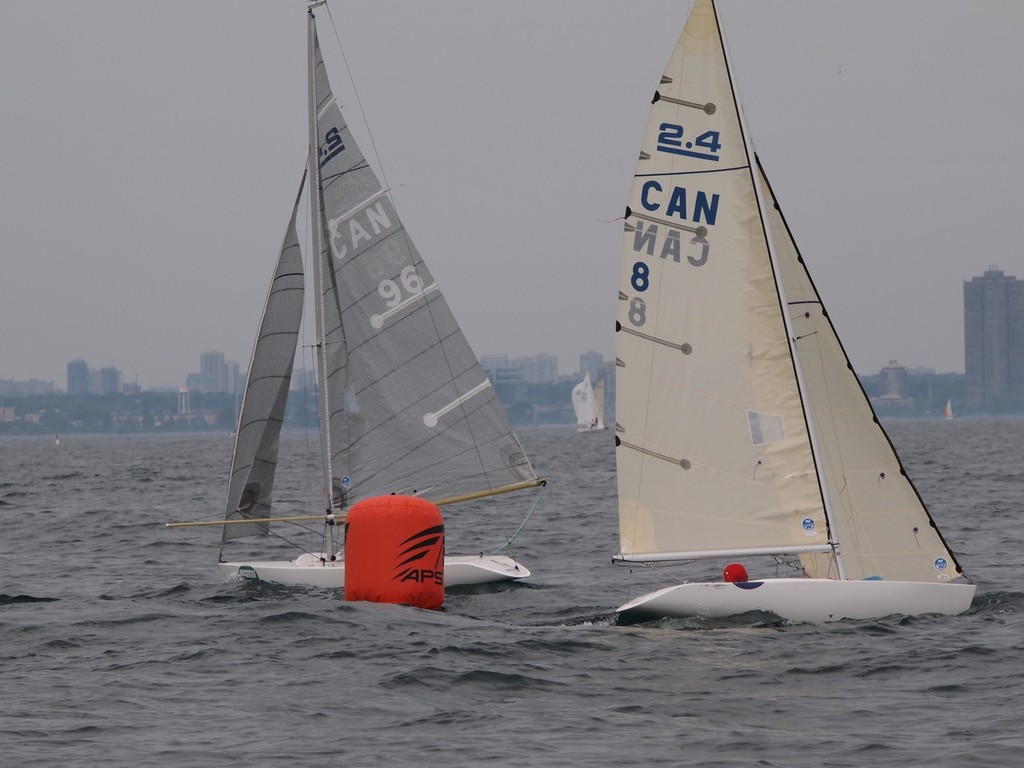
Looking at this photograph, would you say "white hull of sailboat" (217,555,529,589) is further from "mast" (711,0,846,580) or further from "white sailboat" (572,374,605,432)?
"white sailboat" (572,374,605,432)

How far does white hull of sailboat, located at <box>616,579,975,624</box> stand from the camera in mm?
14211

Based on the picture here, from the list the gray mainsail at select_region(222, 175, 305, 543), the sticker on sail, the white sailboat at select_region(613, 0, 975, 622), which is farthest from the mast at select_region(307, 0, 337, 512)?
the sticker on sail

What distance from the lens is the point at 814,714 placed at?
10.9 meters

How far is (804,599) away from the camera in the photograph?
14.2m

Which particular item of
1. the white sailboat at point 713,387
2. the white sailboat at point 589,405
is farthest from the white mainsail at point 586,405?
the white sailboat at point 713,387

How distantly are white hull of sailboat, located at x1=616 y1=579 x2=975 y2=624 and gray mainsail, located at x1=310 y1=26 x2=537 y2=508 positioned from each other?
6.00 m

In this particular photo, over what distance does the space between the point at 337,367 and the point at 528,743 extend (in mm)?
10374

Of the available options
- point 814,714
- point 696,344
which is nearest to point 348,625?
point 696,344

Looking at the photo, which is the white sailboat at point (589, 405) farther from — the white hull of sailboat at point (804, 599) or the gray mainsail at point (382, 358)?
the white hull of sailboat at point (804, 599)

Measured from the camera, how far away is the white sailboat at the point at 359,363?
65.3 ft

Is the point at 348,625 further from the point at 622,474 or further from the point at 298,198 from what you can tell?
the point at 298,198

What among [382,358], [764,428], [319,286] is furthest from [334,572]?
[764,428]

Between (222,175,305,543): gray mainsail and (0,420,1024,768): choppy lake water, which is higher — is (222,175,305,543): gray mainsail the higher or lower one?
the higher one

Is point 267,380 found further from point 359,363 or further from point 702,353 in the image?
point 702,353
